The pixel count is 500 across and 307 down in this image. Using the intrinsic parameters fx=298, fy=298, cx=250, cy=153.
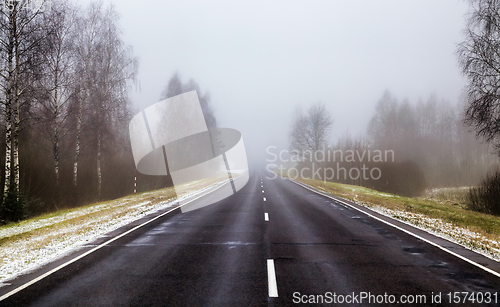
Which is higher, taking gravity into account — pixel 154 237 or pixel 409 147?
pixel 409 147

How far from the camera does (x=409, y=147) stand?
134ft

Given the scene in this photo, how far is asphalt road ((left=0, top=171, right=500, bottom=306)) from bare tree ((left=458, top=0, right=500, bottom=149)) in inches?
335

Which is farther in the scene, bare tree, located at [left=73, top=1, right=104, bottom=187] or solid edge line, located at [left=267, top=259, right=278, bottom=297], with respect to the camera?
bare tree, located at [left=73, top=1, right=104, bottom=187]

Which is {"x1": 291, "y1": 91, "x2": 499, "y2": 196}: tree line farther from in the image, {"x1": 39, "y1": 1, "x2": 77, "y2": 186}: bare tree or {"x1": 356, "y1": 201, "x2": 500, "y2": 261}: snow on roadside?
{"x1": 39, "y1": 1, "x2": 77, "y2": 186}: bare tree

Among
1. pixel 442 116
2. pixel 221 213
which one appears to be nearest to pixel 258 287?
pixel 221 213

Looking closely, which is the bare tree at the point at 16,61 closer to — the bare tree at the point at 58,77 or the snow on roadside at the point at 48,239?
the snow on roadside at the point at 48,239

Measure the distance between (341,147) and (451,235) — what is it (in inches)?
1131

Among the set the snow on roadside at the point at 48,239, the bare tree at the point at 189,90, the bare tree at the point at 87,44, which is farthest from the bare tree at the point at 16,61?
the bare tree at the point at 189,90

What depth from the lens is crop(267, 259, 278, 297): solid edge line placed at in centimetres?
425

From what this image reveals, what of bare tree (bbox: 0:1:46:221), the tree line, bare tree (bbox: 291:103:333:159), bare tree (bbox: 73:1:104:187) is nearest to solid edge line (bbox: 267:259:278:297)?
bare tree (bbox: 0:1:46:221)

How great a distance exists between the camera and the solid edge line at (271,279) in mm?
4254

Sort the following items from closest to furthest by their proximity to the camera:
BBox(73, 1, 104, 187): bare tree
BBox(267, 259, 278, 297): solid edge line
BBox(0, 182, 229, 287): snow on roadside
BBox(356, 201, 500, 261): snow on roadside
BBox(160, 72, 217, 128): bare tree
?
BBox(267, 259, 278, 297): solid edge line → BBox(0, 182, 229, 287): snow on roadside → BBox(356, 201, 500, 261): snow on roadside → BBox(73, 1, 104, 187): bare tree → BBox(160, 72, 217, 128): bare tree

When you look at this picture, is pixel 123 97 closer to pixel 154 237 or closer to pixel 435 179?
pixel 154 237

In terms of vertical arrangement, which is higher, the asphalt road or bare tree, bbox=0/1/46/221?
bare tree, bbox=0/1/46/221
